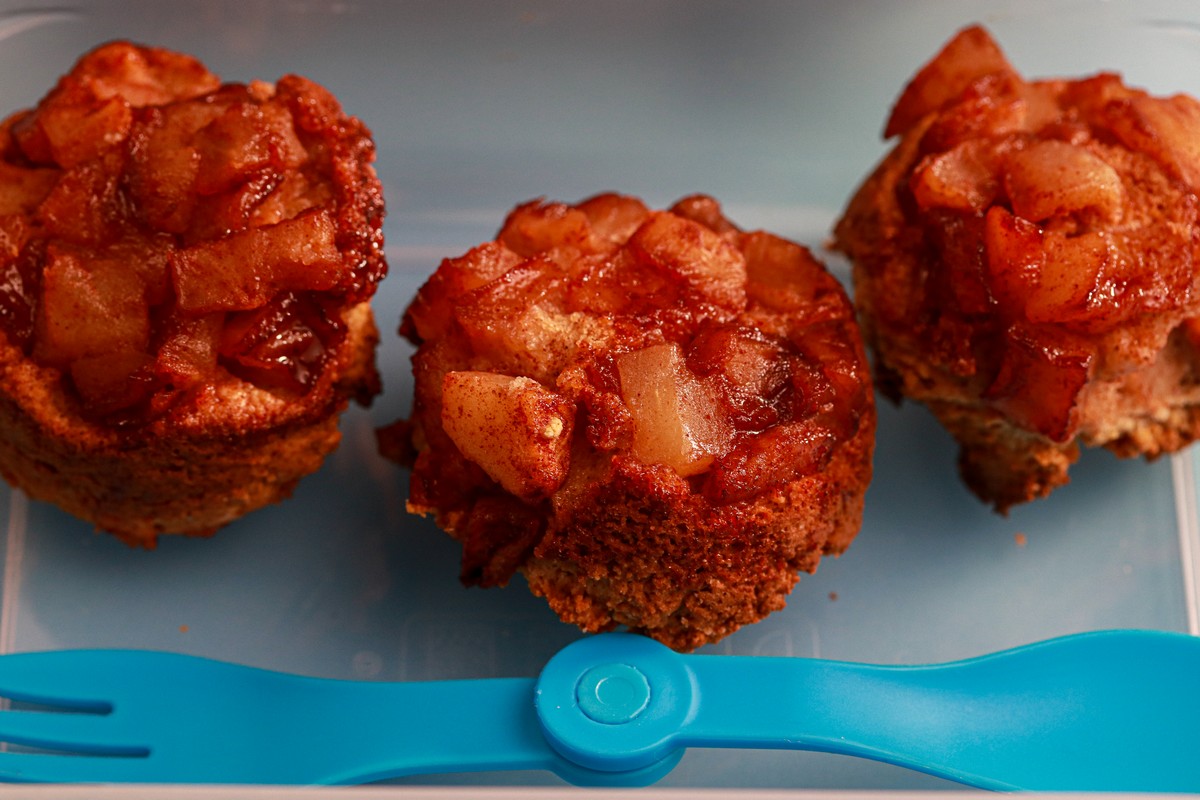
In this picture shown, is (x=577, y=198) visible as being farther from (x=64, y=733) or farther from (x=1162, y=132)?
(x=64, y=733)

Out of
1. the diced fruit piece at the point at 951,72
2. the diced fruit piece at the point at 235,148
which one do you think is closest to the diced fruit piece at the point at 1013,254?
the diced fruit piece at the point at 951,72

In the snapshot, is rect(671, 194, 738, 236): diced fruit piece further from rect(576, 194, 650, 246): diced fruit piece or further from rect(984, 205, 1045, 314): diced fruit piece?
rect(984, 205, 1045, 314): diced fruit piece

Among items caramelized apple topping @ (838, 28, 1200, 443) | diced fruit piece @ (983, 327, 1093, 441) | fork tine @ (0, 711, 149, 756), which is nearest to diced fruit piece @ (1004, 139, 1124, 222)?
caramelized apple topping @ (838, 28, 1200, 443)

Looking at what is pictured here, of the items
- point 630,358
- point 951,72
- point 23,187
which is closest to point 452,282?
point 630,358

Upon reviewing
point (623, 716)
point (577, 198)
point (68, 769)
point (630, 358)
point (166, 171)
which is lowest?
point (68, 769)

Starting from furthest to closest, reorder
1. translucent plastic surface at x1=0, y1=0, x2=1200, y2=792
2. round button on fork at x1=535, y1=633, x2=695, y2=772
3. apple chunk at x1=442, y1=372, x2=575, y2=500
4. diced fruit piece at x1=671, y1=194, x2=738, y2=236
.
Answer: translucent plastic surface at x1=0, y1=0, x2=1200, y2=792, diced fruit piece at x1=671, y1=194, x2=738, y2=236, round button on fork at x1=535, y1=633, x2=695, y2=772, apple chunk at x1=442, y1=372, x2=575, y2=500

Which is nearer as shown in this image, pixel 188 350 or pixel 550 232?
pixel 188 350

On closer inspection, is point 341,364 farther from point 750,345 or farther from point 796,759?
point 796,759
